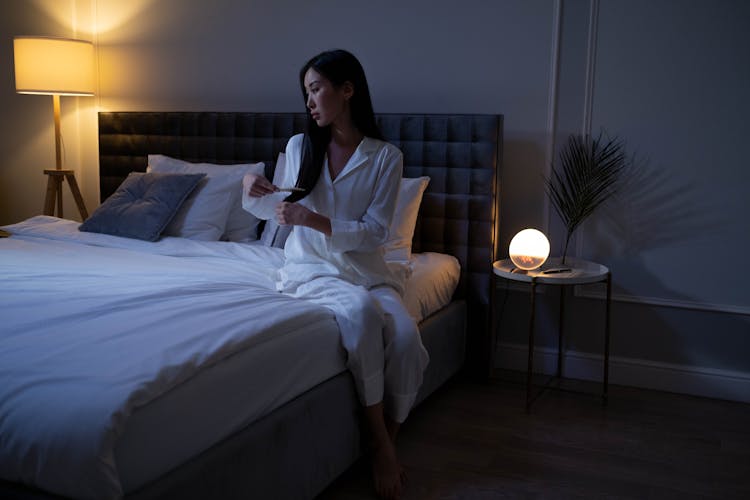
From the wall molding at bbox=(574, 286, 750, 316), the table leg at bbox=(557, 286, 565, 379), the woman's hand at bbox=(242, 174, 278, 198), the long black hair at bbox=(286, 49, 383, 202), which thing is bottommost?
the table leg at bbox=(557, 286, 565, 379)

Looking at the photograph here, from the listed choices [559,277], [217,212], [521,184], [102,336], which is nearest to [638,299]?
[559,277]

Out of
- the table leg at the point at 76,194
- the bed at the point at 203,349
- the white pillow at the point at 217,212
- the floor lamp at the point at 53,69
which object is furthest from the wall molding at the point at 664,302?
the floor lamp at the point at 53,69

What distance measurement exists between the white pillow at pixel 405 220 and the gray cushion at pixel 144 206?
3.31ft

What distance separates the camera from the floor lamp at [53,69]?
13.0 feet

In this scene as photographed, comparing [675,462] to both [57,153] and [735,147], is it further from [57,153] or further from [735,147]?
[57,153]

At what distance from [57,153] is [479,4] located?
249 cm

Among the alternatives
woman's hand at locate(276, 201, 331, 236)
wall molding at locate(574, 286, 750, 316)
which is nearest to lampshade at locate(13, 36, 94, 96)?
woman's hand at locate(276, 201, 331, 236)

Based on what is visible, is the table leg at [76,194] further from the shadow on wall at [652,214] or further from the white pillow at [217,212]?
the shadow on wall at [652,214]

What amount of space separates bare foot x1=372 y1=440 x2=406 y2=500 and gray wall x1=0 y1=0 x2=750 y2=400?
4.68ft

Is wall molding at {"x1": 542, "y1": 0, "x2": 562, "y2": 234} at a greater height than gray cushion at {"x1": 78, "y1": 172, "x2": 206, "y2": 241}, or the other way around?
wall molding at {"x1": 542, "y1": 0, "x2": 562, "y2": 234}

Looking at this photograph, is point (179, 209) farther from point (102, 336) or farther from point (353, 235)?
point (102, 336)

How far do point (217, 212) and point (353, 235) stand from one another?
1227 mm

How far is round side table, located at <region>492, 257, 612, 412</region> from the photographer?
9.86 feet

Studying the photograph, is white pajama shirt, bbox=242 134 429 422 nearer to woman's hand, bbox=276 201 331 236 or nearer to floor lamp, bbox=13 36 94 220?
woman's hand, bbox=276 201 331 236
